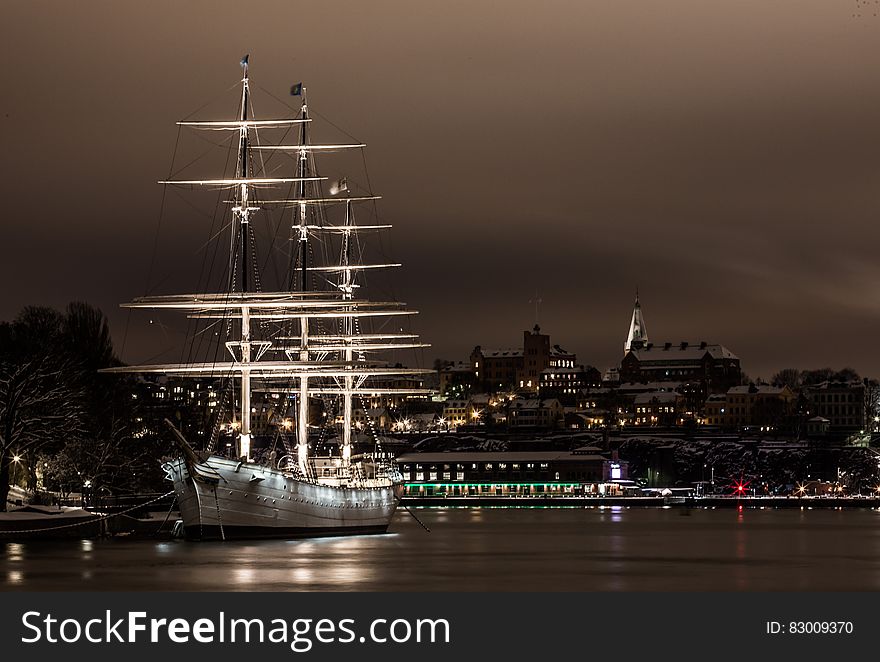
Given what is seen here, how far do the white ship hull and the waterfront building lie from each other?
9632 cm

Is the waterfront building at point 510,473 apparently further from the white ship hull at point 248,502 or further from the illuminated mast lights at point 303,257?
the white ship hull at point 248,502

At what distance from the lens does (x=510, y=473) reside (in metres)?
184

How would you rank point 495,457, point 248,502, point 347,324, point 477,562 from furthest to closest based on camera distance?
point 495,457, point 347,324, point 248,502, point 477,562

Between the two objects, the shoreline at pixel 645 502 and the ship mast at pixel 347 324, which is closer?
the ship mast at pixel 347 324

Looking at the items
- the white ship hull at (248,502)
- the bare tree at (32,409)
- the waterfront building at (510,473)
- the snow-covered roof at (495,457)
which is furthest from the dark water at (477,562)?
the snow-covered roof at (495,457)

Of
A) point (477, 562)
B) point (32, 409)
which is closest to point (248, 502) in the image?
point (32, 409)

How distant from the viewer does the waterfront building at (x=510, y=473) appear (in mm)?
180000

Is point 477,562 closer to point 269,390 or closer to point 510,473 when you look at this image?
point 269,390

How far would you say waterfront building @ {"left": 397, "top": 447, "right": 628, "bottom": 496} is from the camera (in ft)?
591

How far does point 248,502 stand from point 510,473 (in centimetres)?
11036

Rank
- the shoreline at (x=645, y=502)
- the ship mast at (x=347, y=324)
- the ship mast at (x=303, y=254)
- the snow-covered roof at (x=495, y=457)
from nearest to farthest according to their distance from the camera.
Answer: the ship mast at (x=303, y=254)
the ship mast at (x=347, y=324)
the shoreline at (x=645, y=502)
the snow-covered roof at (x=495, y=457)

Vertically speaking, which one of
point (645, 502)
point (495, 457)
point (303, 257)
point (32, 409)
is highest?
point (303, 257)

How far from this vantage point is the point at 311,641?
39.6 m

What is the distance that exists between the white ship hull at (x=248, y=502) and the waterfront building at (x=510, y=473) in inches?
3792
